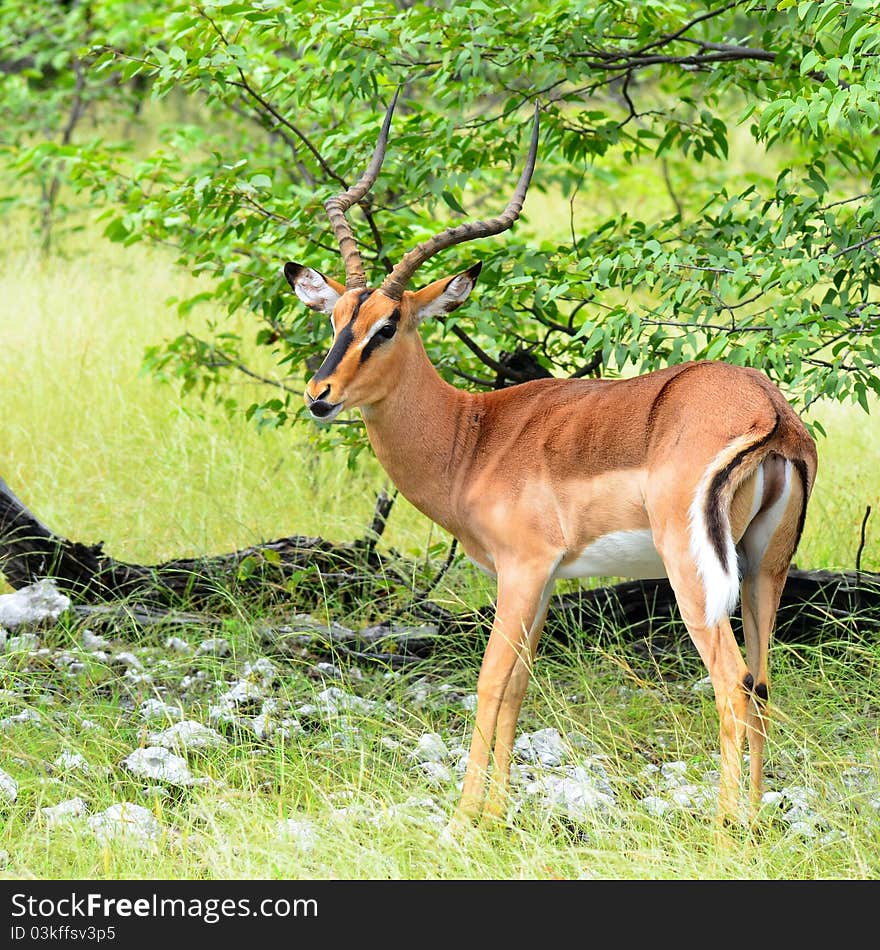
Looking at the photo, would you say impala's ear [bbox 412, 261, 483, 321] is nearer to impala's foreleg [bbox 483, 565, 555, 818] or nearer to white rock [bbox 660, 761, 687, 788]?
impala's foreleg [bbox 483, 565, 555, 818]

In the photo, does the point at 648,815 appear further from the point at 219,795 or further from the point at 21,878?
the point at 21,878

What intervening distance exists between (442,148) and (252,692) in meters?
2.48

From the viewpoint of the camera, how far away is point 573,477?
416cm

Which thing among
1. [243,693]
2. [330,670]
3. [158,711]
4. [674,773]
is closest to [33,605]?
[158,711]

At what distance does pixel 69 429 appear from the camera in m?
8.16

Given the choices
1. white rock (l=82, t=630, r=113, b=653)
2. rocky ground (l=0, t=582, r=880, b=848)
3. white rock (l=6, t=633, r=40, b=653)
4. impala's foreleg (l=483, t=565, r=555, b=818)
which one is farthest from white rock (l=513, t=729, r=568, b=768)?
white rock (l=6, t=633, r=40, b=653)

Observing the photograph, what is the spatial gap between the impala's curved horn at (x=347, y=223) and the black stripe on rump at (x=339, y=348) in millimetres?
240

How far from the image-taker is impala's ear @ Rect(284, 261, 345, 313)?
4.64m

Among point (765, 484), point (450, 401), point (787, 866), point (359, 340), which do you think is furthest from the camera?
point (450, 401)

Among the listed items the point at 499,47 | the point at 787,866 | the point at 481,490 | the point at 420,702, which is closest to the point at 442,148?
the point at 499,47

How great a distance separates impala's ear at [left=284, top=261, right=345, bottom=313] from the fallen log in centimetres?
139

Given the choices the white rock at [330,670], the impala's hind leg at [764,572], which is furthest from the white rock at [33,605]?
the impala's hind leg at [764,572]

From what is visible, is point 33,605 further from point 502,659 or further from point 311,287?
point 502,659

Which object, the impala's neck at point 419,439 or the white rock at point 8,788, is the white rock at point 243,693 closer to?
the white rock at point 8,788
